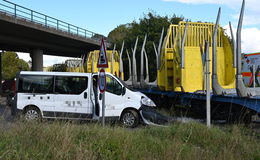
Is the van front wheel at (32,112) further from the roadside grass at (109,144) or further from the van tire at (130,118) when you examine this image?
the roadside grass at (109,144)

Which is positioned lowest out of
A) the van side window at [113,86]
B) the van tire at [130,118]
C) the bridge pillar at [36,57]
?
the van tire at [130,118]

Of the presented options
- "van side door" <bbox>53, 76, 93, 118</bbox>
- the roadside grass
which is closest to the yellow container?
"van side door" <bbox>53, 76, 93, 118</bbox>

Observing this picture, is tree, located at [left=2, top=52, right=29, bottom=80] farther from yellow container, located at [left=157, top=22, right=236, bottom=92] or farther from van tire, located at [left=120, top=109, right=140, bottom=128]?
van tire, located at [left=120, top=109, right=140, bottom=128]

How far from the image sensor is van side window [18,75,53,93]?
1017cm

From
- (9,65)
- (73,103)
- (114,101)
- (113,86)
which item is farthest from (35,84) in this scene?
(9,65)

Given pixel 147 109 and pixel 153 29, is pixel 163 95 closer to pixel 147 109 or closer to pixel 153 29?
pixel 147 109

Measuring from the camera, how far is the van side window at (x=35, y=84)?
1017 centimetres

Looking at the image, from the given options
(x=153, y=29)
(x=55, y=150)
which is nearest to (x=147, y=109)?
(x=55, y=150)

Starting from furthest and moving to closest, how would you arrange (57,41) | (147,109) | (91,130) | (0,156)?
(57,41) < (147,109) < (91,130) < (0,156)

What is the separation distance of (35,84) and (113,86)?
9.05ft

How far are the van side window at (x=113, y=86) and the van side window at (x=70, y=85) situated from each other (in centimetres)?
75

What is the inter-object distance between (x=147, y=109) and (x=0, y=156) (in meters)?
6.23

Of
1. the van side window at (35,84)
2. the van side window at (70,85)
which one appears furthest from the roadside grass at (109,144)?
the van side window at (35,84)

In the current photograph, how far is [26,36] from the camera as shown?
29.9 meters
